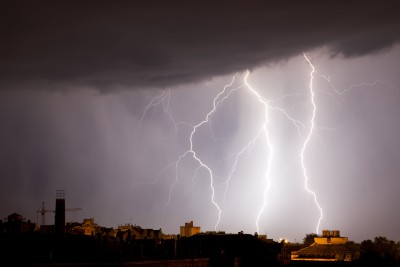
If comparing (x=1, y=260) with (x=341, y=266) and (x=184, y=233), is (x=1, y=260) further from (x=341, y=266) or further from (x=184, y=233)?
(x=184, y=233)

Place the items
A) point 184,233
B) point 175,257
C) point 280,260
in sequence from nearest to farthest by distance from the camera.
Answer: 1. point 175,257
2. point 280,260
3. point 184,233

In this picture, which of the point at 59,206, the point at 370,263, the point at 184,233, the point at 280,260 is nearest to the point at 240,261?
the point at 280,260

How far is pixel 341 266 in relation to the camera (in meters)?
65.2

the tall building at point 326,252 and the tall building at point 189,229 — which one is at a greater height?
the tall building at point 189,229

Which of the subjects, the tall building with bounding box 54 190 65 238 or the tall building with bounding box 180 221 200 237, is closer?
the tall building with bounding box 54 190 65 238

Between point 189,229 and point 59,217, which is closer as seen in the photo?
point 59,217

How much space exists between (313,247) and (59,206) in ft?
130

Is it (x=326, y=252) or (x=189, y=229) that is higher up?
(x=189, y=229)

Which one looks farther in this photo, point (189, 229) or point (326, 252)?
point (189, 229)

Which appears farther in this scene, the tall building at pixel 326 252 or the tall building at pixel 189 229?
the tall building at pixel 189 229

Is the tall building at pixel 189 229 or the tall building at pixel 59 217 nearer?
the tall building at pixel 59 217

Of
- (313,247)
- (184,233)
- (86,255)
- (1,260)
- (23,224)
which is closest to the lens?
(1,260)

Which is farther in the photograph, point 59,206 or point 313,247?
point 313,247

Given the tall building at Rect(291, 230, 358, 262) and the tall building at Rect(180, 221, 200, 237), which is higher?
the tall building at Rect(180, 221, 200, 237)
